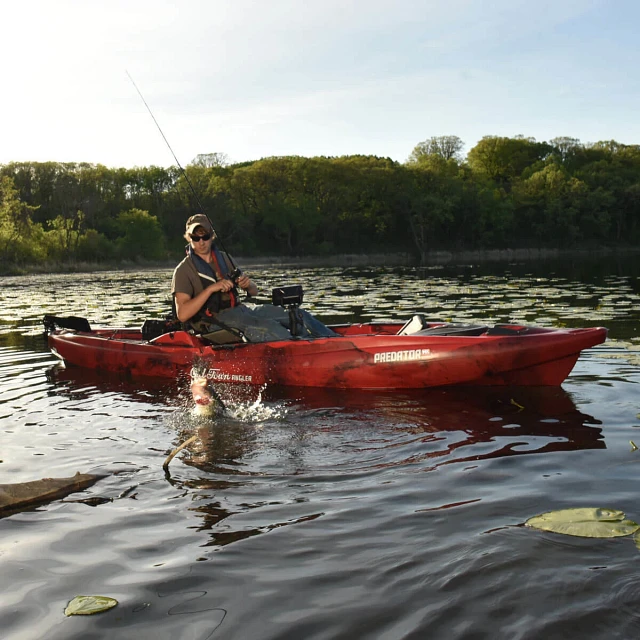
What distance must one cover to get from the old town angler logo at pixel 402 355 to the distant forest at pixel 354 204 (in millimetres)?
52213

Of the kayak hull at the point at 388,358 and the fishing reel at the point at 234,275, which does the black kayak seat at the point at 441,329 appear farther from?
the fishing reel at the point at 234,275

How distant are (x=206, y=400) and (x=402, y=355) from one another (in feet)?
6.22

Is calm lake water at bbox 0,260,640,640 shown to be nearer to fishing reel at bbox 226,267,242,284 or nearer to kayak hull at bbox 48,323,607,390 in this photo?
kayak hull at bbox 48,323,607,390

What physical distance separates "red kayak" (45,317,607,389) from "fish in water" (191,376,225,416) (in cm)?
52

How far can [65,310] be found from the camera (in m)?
16.0

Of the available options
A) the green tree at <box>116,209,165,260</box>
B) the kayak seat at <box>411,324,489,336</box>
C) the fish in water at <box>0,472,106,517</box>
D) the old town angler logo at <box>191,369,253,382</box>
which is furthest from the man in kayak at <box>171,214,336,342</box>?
the green tree at <box>116,209,165,260</box>

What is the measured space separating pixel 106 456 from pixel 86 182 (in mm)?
55799

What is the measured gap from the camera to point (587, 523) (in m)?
3.30

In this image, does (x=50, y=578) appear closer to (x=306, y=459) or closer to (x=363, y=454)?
(x=306, y=459)

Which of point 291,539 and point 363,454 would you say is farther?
point 363,454

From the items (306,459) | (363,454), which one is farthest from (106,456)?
(363,454)

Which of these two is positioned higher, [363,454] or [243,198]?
[243,198]

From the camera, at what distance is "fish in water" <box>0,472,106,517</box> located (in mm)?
3885

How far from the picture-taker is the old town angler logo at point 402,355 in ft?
22.1
